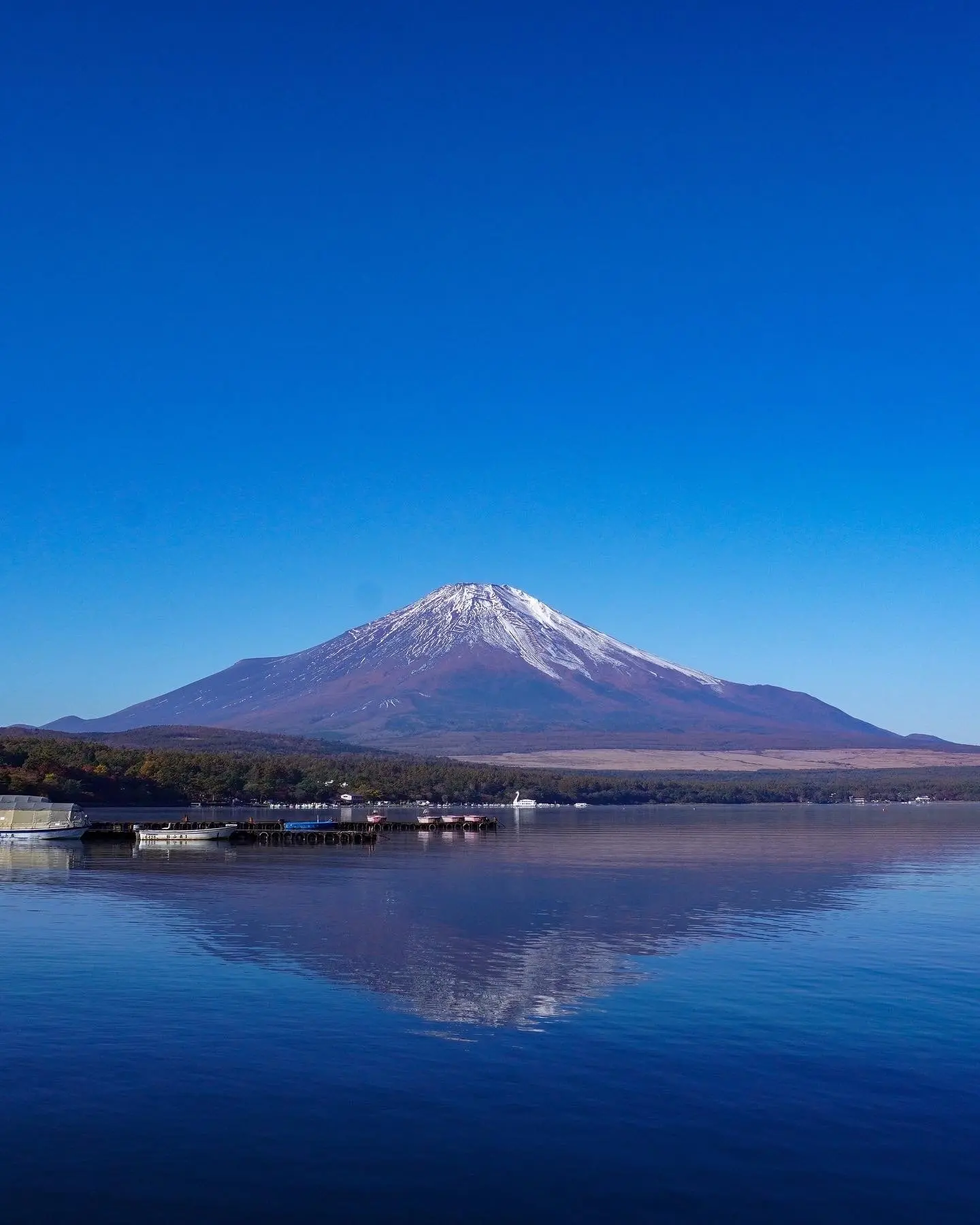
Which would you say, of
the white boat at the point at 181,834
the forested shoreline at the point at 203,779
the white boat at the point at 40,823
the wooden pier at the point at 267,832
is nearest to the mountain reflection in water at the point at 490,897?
the white boat at the point at 40,823

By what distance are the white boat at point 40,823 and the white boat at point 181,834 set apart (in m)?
4.37

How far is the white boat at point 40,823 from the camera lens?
7931cm

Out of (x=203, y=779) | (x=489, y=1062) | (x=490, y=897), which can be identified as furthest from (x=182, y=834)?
(x=203, y=779)

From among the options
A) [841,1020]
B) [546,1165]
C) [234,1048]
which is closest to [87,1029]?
[234,1048]

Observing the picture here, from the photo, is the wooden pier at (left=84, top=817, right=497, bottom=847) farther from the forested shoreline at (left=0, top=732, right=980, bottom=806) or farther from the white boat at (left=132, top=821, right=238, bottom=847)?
the forested shoreline at (left=0, top=732, right=980, bottom=806)

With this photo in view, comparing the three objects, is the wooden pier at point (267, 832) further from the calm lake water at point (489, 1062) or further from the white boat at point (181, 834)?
the calm lake water at point (489, 1062)

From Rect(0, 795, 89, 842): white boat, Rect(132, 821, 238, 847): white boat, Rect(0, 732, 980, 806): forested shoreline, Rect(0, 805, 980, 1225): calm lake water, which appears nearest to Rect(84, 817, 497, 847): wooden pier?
Rect(132, 821, 238, 847): white boat

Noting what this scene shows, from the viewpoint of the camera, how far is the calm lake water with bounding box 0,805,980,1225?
14992 millimetres

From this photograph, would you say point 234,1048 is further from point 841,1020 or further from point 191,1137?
point 841,1020

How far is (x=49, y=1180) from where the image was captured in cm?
1504

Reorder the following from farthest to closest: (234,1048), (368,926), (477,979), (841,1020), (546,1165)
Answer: (368,926)
(477,979)
(841,1020)
(234,1048)
(546,1165)

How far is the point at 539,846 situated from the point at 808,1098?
65217 millimetres

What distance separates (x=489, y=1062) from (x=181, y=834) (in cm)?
6801

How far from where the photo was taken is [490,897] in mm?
47812
